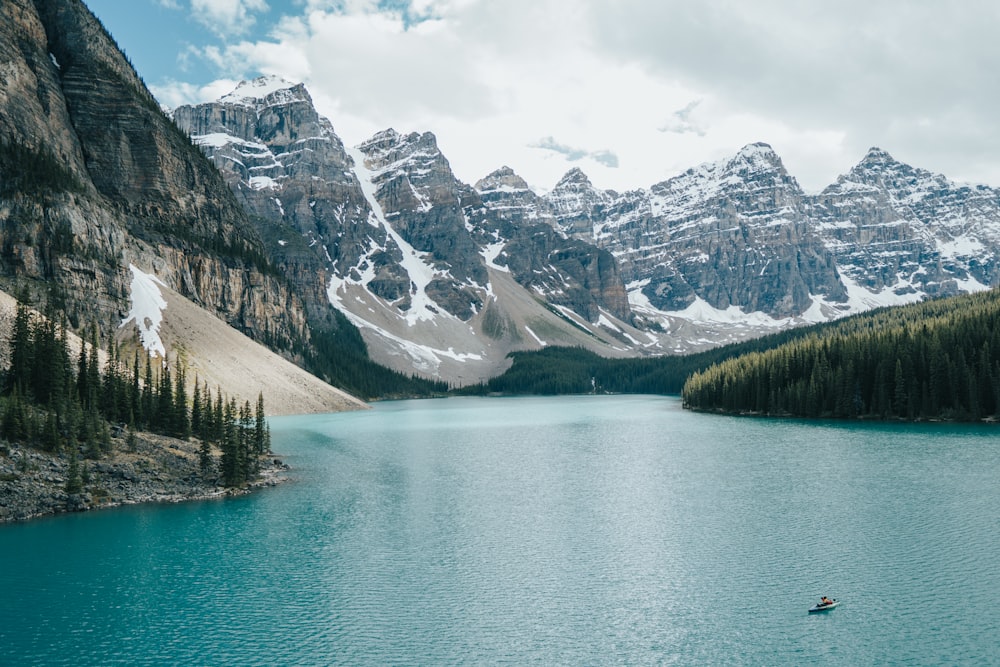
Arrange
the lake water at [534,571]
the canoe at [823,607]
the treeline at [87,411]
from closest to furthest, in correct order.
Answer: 1. the lake water at [534,571]
2. the canoe at [823,607]
3. the treeline at [87,411]

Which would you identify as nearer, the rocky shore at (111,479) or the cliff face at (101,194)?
the rocky shore at (111,479)

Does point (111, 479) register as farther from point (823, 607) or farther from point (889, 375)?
point (889, 375)

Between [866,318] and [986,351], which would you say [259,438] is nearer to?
[986,351]

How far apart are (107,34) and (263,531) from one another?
14999 centimetres

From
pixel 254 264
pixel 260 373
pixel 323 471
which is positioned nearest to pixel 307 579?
pixel 323 471

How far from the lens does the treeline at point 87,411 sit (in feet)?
160

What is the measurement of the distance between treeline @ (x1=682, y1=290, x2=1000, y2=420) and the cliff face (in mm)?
100844

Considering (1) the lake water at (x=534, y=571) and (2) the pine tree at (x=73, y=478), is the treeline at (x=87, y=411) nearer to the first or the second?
(2) the pine tree at (x=73, y=478)

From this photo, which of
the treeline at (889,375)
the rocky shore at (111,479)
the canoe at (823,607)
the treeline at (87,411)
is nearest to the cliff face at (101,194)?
the treeline at (87,411)

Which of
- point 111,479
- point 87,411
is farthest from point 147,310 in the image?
point 111,479

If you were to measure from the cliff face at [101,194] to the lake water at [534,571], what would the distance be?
64.4 meters

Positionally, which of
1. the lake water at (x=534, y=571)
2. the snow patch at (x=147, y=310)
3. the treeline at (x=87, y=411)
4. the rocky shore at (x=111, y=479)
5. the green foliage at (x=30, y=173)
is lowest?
the lake water at (x=534, y=571)

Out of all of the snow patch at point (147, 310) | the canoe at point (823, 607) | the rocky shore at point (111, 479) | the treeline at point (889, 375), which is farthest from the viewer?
the snow patch at point (147, 310)

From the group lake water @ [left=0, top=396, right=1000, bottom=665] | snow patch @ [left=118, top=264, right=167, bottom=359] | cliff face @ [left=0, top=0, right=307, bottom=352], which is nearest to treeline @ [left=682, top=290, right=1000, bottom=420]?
lake water @ [left=0, top=396, right=1000, bottom=665]
